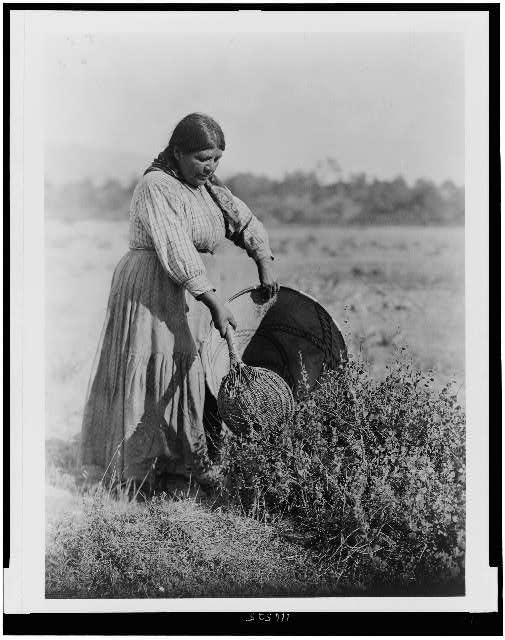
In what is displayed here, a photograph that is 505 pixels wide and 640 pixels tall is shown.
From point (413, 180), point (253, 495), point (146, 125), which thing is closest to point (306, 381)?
point (253, 495)

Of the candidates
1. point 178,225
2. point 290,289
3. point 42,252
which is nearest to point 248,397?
point 290,289

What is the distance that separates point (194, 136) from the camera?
5.65 metres

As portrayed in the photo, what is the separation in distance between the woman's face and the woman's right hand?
0.64 m

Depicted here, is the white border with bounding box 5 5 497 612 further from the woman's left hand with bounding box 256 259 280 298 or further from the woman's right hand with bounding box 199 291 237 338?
the woman's left hand with bounding box 256 259 280 298

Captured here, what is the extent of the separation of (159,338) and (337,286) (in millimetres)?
1155

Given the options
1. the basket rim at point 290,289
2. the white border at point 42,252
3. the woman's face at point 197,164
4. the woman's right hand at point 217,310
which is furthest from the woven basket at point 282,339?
the white border at point 42,252

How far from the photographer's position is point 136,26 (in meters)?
5.69

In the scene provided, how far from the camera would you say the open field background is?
5762 millimetres

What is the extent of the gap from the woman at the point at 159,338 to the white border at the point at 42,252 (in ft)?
1.13

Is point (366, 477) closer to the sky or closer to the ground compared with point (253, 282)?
closer to the ground

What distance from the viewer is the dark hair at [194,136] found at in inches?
222

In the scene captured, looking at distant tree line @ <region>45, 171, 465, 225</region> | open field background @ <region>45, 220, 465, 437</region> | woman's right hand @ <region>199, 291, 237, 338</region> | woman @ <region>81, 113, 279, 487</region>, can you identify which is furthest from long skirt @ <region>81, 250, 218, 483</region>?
distant tree line @ <region>45, 171, 465, 225</region>

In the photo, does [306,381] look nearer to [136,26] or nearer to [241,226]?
[241,226]

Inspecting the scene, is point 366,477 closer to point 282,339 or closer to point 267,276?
point 282,339
